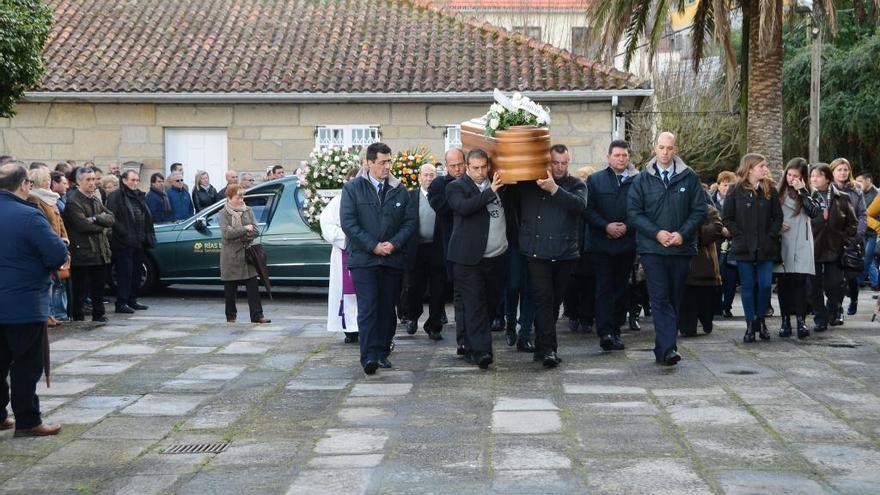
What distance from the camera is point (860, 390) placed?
29.0 ft

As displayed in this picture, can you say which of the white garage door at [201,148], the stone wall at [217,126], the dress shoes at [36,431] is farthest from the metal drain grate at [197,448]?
the white garage door at [201,148]

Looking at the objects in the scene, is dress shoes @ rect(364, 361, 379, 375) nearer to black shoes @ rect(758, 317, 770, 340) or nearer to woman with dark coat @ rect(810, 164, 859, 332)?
black shoes @ rect(758, 317, 770, 340)

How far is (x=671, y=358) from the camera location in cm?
976

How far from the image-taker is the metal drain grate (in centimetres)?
717

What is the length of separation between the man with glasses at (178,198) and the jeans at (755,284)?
10.3 m

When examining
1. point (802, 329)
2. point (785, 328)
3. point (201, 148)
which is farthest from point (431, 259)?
point (201, 148)

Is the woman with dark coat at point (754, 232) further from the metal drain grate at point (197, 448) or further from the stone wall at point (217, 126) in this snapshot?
the stone wall at point (217, 126)

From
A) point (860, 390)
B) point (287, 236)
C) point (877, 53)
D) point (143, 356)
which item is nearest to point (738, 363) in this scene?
point (860, 390)

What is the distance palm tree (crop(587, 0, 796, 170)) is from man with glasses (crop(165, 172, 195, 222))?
7.22m

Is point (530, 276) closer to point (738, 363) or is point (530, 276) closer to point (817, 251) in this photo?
point (738, 363)

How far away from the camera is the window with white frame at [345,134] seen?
80.9ft

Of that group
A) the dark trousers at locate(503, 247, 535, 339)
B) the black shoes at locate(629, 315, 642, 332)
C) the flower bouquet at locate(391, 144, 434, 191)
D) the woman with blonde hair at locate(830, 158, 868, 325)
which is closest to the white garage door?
the flower bouquet at locate(391, 144, 434, 191)

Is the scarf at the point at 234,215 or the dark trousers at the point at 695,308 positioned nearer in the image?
the dark trousers at the point at 695,308

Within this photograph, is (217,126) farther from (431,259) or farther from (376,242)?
(376,242)
